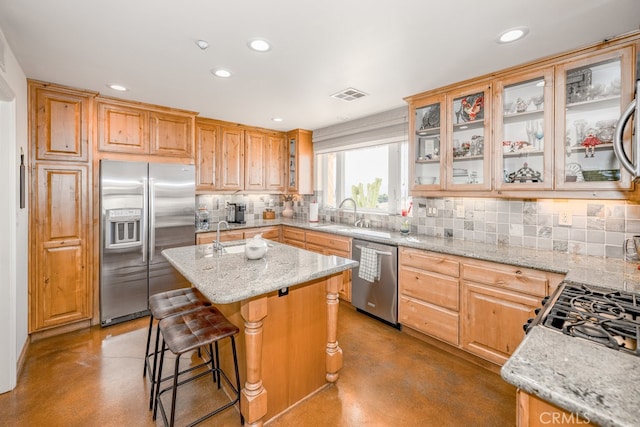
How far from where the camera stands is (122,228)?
10.3ft

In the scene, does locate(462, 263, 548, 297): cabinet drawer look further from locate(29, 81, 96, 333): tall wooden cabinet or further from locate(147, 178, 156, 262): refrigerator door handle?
locate(29, 81, 96, 333): tall wooden cabinet

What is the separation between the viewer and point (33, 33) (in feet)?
6.44

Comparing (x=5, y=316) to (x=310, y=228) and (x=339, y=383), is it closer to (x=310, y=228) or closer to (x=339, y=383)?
(x=339, y=383)

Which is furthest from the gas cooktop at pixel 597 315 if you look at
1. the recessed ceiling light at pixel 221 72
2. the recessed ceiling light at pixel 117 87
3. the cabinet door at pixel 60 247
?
the cabinet door at pixel 60 247

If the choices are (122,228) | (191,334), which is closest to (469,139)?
(191,334)

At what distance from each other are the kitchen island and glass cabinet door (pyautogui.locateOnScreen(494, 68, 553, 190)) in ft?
5.36

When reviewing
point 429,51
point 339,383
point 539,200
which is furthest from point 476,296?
point 429,51

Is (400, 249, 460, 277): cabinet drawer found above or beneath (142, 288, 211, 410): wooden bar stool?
above

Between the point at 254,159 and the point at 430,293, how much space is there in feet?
10.7

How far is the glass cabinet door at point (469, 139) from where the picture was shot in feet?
8.56

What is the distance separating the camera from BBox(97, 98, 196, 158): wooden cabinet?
3197 millimetres

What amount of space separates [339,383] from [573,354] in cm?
170

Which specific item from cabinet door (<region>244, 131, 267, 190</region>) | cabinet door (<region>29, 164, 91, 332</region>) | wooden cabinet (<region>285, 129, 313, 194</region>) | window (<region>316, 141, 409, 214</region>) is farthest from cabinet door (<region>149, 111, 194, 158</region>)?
window (<region>316, 141, 409, 214</region>)

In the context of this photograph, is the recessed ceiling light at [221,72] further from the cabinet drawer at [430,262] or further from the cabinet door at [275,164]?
the cabinet drawer at [430,262]
